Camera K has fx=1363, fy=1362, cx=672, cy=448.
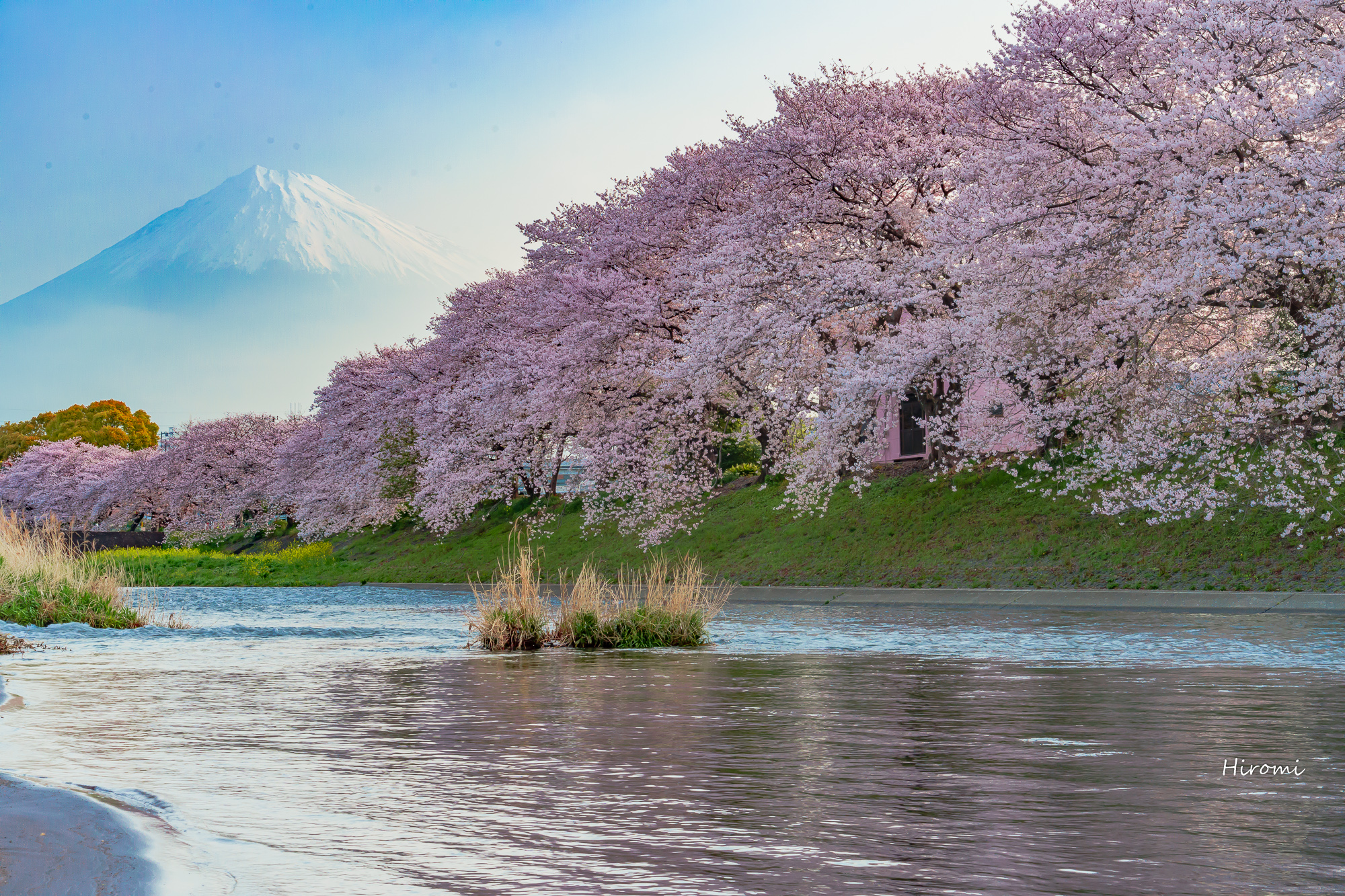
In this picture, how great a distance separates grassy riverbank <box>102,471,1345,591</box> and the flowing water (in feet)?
33.1

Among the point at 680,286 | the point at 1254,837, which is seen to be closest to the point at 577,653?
the point at 1254,837

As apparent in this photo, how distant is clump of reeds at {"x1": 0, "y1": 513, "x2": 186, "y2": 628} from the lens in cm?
2173

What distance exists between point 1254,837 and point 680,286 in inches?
1520

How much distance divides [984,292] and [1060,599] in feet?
23.9

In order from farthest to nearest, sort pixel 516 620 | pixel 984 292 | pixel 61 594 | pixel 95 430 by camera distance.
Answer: pixel 95 430
pixel 984 292
pixel 61 594
pixel 516 620

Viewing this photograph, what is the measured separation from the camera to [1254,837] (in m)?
5.86

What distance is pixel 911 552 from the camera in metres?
35.4

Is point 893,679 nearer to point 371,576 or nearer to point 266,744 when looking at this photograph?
point 266,744

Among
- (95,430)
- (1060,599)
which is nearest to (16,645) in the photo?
(1060,599)

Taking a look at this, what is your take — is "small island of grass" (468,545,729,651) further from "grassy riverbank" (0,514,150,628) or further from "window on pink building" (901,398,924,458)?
"window on pink building" (901,398,924,458)

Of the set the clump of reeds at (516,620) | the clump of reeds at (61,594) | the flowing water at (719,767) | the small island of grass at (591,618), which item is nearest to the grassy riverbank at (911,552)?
the small island of grass at (591,618)

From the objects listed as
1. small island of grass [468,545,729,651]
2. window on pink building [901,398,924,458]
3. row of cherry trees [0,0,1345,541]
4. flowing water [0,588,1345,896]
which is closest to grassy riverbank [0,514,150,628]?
flowing water [0,588,1345,896]

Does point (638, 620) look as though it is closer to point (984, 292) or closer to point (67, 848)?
point (67, 848)

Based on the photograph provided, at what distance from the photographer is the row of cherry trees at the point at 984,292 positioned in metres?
25.4
